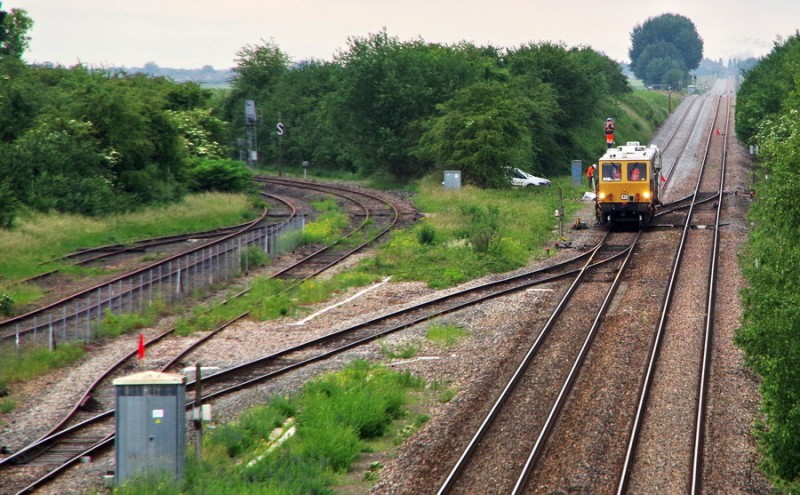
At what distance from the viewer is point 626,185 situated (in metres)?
34.5

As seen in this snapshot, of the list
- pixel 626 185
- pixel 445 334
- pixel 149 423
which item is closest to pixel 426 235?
pixel 626 185

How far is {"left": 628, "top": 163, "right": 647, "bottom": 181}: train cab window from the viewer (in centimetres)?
3447

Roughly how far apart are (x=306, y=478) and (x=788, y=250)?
8.95 m

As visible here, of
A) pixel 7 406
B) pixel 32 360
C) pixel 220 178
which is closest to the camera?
pixel 7 406

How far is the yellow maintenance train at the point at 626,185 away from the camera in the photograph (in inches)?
1353

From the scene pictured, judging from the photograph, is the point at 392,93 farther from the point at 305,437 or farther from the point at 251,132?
the point at 305,437

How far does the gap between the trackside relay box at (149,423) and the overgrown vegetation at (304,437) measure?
0.39 metres

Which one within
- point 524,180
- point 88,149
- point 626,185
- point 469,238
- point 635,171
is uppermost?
point 88,149

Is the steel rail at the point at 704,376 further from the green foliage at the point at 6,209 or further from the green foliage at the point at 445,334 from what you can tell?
the green foliage at the point at 6,209

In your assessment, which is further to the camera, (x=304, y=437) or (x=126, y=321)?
(x=126, y=321)

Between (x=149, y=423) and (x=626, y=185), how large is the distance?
81.2ft

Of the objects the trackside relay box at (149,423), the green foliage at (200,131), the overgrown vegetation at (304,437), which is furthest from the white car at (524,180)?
the trackside relay box at (149,423)

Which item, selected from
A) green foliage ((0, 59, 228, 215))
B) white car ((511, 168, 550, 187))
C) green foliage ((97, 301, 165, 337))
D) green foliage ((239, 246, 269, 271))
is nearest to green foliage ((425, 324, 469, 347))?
green foliage ((97, 301, 165, 337))

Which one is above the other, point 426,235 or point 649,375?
point 426,235
